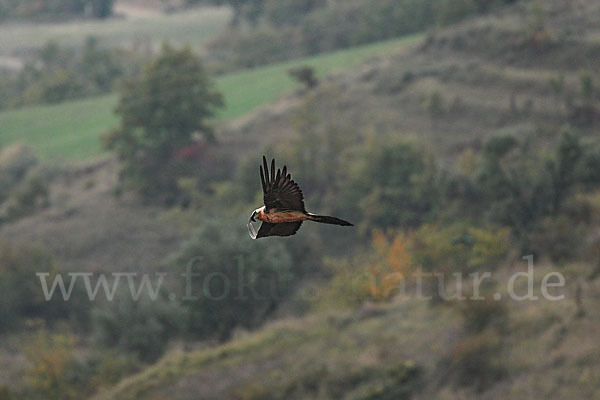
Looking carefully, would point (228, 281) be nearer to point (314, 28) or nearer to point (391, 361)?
Answer: point (391, 361)

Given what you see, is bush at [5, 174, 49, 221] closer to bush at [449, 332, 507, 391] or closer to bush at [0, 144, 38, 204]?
bush at [0, 144, 38, 204]

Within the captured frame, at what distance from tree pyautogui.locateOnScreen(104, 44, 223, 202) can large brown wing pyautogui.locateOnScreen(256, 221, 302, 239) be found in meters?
46.1

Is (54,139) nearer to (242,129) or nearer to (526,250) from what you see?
(242,129)

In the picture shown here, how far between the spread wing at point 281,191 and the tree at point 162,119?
152ft

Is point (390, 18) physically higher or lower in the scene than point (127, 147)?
higher

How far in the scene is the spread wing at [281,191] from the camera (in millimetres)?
7168

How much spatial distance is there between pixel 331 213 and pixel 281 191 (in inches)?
1611

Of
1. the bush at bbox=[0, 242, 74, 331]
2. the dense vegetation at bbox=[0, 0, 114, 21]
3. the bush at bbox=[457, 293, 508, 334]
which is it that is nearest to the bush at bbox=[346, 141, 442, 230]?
the bush at bbox=[457, 293, 508, 334]

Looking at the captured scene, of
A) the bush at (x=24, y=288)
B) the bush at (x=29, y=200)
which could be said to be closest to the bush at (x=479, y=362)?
the bush at (x=24, y=288)

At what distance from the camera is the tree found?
53.4 metres

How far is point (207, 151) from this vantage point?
184ft

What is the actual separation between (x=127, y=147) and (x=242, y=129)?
298 inches

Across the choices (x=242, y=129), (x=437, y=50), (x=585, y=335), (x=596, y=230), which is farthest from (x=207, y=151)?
(x=585, y=335)

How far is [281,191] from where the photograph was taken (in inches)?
283
